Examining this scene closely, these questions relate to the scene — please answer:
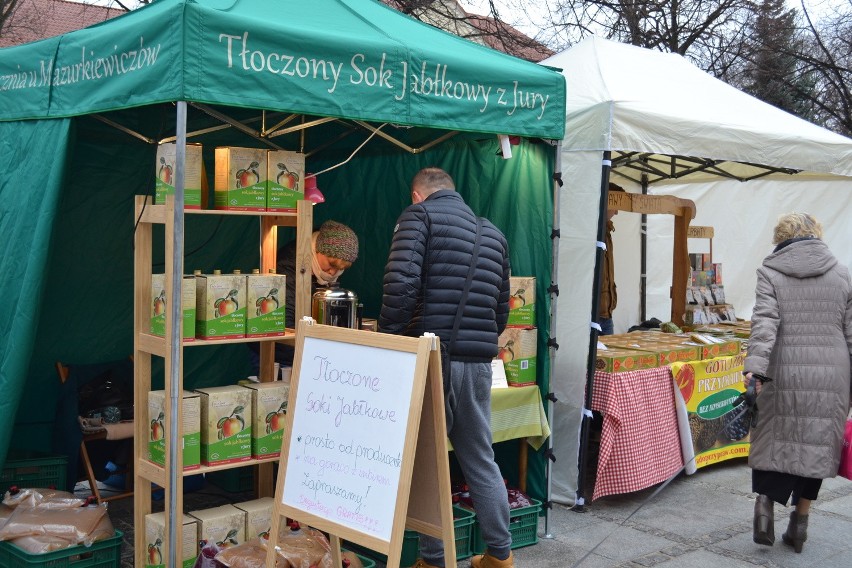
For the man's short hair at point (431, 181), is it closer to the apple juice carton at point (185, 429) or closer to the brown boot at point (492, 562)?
the apple juice carton at point (185, 429)

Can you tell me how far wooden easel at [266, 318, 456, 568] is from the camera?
10.3 ft

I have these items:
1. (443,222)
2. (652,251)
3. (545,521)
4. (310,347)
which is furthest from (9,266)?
(652,251)

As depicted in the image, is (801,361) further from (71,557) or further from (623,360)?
(71,557)

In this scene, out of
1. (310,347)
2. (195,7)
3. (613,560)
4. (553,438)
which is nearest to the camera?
(195,7)

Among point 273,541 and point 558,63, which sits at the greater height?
point 558,63

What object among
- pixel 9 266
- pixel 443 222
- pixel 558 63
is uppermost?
pixel 558 63

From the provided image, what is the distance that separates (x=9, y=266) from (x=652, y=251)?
23.1ft

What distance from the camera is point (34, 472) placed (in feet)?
15.7

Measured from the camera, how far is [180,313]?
3.60m

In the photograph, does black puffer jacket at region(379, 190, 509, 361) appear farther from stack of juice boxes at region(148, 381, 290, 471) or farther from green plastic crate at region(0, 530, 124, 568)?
green plastic crate at region(0, 530, 124, 568)

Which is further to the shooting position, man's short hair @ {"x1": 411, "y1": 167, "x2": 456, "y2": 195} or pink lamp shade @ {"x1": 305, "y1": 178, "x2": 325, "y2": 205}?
pink lamp shade @ {"x1": 305, "y1": 178, "x2": 325, "y2": 205}

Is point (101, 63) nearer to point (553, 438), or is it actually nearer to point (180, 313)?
point (180, 313)

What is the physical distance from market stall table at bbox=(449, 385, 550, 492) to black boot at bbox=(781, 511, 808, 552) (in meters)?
1.36

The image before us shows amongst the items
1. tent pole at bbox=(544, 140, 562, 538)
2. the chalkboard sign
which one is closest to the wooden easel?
the chalkboard sign
